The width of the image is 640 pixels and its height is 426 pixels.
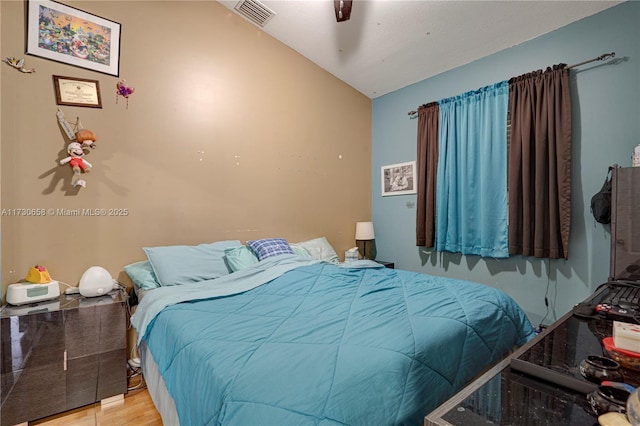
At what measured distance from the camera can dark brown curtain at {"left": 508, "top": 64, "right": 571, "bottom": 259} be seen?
2.49 meters

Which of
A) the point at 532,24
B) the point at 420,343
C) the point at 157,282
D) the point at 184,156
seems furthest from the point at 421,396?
the point at 532,24

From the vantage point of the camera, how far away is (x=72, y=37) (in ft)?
6.77

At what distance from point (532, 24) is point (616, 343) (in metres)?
2.93

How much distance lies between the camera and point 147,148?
2.37 metres

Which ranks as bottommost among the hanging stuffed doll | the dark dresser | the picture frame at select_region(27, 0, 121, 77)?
the dark dresser

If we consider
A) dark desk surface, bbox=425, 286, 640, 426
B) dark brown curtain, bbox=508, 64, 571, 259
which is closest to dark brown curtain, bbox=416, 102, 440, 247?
dark brown curtain, bbox=508, 64, 571, 259

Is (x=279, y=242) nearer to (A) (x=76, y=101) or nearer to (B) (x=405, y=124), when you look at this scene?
(A) (x=76, y=101)

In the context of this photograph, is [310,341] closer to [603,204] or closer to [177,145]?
[177,145]

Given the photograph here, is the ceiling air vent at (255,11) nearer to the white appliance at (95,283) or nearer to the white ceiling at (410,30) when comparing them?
the white ceiling at (410,30)

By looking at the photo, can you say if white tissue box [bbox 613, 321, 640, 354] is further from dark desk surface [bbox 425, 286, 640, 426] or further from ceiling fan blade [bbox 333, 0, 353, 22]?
ceiling fan blade [bbox 333, 0, 353, 22]

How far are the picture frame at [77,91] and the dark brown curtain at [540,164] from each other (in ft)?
11.6

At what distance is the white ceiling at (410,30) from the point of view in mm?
2436

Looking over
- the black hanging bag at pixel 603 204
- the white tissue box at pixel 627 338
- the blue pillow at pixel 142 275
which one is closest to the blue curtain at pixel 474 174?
the black hanging bag at pixel 603 204

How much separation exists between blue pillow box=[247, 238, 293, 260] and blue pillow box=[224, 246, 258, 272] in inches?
2.9
